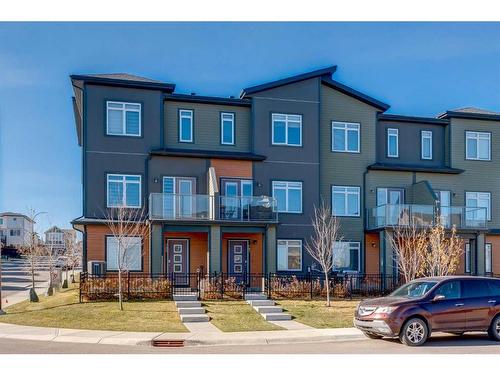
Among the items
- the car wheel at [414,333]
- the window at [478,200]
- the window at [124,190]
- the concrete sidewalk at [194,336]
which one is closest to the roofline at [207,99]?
the window at [124,190]

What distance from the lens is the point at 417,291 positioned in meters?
13.5

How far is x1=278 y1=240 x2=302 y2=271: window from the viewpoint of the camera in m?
24.6

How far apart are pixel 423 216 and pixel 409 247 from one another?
3.22 meters

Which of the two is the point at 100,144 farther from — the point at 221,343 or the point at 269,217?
the point at 221,343

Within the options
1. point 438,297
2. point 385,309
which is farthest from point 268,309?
point 438,297

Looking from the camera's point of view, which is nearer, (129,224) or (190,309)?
(190,309)

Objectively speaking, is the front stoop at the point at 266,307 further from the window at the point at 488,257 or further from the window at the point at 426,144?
the window at the point at 488,257

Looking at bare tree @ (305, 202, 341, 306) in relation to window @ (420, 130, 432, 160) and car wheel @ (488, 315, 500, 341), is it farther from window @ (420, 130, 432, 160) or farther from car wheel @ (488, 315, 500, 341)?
car wheel @ (488, 315, 500, 341)

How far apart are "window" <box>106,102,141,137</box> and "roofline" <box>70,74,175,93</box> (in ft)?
2.75

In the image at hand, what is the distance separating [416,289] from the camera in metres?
13.7

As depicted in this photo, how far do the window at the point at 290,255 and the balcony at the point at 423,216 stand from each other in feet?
13.0

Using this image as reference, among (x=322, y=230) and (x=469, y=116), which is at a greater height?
(x=469, y=116)

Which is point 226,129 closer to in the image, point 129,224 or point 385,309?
point 129,224

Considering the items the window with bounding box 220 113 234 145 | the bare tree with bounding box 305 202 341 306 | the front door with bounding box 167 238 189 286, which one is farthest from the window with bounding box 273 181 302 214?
the front door with bounding box 167 238 189 286
